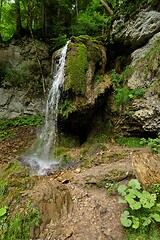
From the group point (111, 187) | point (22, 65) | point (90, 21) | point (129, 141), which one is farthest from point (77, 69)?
point (22, 65)

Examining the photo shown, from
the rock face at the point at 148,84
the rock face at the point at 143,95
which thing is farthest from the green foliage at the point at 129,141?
the rock face at the point at 148,84

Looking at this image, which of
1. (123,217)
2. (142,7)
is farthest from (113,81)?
(123,217)

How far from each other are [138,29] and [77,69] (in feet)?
8.70

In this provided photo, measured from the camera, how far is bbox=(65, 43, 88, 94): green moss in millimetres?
5691

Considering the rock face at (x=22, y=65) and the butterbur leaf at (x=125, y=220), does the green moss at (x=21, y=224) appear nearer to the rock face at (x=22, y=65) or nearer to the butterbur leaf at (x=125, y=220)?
the butterbur leaf at (x=125, y=220)

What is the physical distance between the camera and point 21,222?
274cm

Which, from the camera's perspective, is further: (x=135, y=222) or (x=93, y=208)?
(x=93, y=208)

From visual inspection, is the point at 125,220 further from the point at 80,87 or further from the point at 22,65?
the point at 22,65

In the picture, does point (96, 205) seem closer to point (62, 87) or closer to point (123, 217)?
point (123, 217)

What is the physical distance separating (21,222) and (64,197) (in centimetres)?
73

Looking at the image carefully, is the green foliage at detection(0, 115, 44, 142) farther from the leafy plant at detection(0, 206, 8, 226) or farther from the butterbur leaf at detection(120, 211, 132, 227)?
the butterbur leaf at detection(120, 211, 132, 227)

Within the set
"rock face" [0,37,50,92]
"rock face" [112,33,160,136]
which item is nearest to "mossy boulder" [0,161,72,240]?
"rock face" [112,33,160,136]

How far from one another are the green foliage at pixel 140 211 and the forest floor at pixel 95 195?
0.55 feet

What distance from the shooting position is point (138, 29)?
663 centimetres
